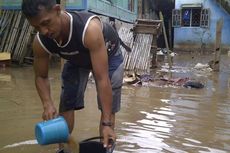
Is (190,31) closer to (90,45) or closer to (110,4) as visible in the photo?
(110,4)

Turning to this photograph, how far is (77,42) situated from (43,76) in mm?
559

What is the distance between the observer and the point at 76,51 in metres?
2.92

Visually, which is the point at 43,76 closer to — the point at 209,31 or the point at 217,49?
the point at 217,49

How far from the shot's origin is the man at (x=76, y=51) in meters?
2.56

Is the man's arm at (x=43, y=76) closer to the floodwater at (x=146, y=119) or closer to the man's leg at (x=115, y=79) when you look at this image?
the man's leg at (x=115, y=79)

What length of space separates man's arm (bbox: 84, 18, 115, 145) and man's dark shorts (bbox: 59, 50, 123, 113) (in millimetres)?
631

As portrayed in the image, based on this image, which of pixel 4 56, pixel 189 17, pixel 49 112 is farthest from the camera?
pixel 189 17

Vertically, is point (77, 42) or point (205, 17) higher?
point (205, 17)

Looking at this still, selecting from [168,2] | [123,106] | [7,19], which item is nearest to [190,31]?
[168,2]

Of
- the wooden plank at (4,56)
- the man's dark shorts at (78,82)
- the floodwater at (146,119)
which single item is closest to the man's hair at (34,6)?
the man's dark shorts at (78,82)

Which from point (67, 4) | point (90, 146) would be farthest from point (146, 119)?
point (67, 4)

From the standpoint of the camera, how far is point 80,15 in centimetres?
287

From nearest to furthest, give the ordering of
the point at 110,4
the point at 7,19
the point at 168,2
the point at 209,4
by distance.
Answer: the point at 7,19
the point at 110,4
the point at 209,4
the point at 168,2

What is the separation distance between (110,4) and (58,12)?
1385 cm
